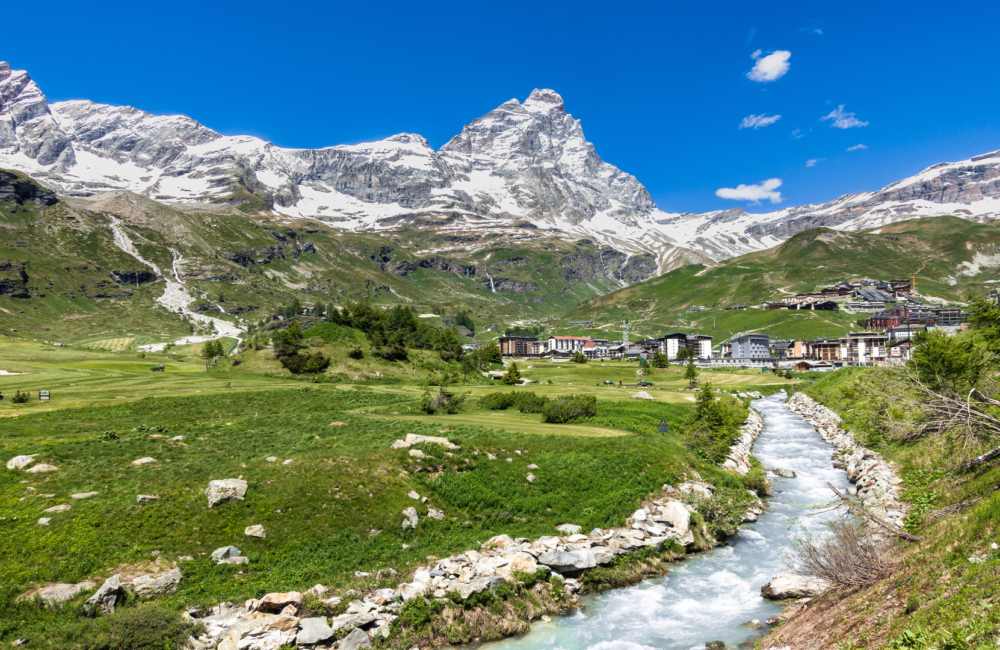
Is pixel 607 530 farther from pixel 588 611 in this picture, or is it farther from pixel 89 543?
pixel 89 543

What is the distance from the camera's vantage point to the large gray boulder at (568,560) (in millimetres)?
22234

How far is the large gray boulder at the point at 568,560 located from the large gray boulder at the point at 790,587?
705cm

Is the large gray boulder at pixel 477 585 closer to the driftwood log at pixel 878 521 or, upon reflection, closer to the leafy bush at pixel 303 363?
the driftwood log at pixel 878 521

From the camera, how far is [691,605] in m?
20.9

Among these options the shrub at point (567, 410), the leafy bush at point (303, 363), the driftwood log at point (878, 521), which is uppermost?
the leafy bush at point (303, 363)

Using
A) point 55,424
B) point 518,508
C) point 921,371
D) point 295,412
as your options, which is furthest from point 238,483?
point 921,371

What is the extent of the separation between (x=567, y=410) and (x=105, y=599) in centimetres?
Answer: 3928

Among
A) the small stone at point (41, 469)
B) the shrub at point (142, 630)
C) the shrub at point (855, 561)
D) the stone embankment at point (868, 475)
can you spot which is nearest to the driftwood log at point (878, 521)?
the shrub at point (855, 561)

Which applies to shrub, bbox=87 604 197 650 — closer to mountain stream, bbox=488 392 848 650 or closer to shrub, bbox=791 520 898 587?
mountain stream, bbox=488 392 848 650

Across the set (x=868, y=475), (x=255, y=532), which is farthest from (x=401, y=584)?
(x=868, y=475)

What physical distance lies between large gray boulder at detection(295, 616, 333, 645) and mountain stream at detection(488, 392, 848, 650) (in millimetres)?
5797

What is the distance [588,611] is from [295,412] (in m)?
36.7

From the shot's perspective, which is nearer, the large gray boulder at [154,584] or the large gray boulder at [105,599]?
the large gray boulder at [105,599]

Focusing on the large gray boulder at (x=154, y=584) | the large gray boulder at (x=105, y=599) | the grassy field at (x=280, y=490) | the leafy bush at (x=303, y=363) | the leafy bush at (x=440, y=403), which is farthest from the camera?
the leafy bush at (x=303, y=363)
